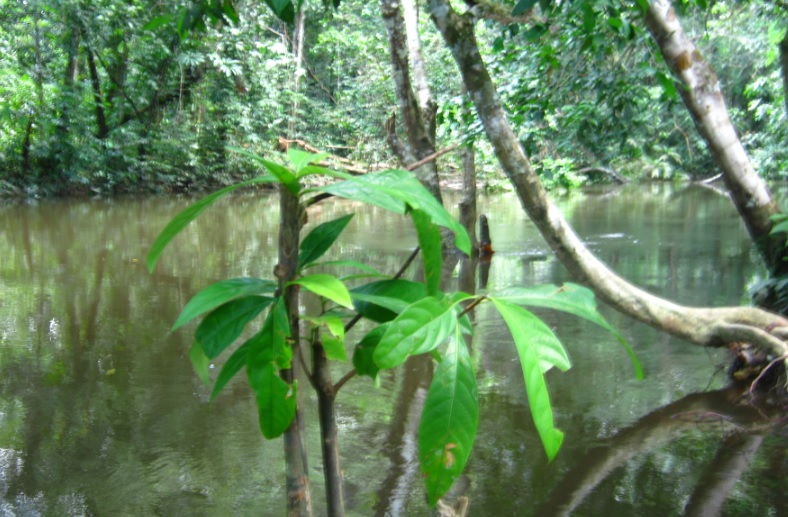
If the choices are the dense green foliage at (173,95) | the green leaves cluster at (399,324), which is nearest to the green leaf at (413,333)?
the green leaves cluster at (399,324)

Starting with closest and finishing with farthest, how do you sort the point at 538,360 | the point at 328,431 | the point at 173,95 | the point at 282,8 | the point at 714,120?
the point at 538,360 < the point at 328,431 < the point at 282,8 < the point at 714,120 < the point at 173,95

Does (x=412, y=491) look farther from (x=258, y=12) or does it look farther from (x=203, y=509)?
(x=258, y=12)

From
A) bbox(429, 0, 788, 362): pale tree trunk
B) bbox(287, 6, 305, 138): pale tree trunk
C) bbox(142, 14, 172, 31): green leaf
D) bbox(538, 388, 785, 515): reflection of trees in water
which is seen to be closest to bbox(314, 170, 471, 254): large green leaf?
bbox(142, 14, 172, 31): green leaf

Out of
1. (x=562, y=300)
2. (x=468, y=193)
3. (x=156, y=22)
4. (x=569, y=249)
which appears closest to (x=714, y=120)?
(x=569, y=249)

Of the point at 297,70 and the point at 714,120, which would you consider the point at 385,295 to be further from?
the point at 297,70

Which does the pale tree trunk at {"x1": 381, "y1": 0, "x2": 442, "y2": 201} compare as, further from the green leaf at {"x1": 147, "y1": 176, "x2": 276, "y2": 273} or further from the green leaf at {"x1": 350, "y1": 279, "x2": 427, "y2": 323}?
the green leaf at {"x1": 147, "y1": 176, "x2": 276, "y2": 273}

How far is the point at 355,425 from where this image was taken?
175 inches

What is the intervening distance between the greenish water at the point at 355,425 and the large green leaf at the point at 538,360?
103 inches

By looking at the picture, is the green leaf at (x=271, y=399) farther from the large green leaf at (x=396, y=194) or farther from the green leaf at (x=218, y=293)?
the large green leaf at (x=396, y=194)

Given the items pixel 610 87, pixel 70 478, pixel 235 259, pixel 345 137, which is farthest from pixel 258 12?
pixel 70 478

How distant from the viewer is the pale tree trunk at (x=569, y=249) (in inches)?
132

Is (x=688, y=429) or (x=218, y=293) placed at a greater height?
(x=218, y=293)

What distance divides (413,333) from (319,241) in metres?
0.33

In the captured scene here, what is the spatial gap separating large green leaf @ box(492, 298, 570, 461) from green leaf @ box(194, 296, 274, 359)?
36 centimetres
